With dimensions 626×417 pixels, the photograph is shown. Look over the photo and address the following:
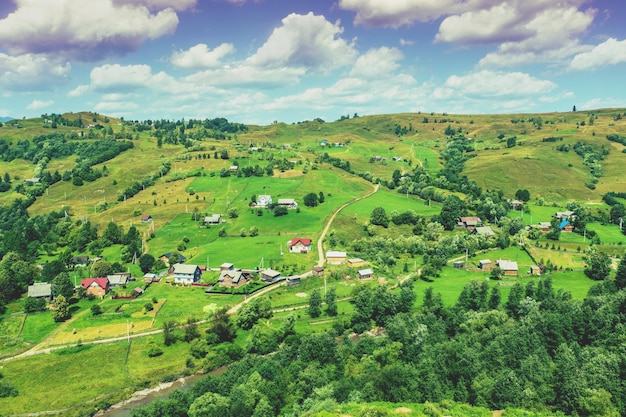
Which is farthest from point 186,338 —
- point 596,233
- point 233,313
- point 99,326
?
point 596,233

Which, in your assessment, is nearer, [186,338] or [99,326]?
[186,338]

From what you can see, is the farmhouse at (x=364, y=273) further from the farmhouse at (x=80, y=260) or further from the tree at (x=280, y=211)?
the farmhouse at (x=80, y=260)

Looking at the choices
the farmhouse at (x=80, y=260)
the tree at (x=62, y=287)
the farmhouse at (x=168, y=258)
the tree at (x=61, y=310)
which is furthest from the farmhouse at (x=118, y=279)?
the farmhouse at (x=80, y=260)

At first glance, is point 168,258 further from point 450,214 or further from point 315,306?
point 450,214

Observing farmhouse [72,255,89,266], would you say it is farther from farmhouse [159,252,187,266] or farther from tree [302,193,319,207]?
tree [302,193,319,207]

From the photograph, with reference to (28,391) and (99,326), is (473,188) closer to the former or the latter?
(99,326)

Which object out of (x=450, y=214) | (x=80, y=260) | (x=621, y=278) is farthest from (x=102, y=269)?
(x=621, y=278)

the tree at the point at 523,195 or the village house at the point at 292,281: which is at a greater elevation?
the tree at the point at 523,195
